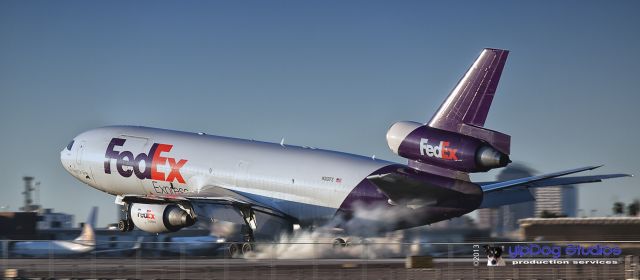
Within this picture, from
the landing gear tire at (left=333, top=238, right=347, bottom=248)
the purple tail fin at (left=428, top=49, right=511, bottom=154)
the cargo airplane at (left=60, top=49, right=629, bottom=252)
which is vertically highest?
the purple tail fin at (left=428, top=49, right=511, bottom=154)

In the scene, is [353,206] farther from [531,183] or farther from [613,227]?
[613,227]

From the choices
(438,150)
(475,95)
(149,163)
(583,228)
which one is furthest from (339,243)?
(583,228)

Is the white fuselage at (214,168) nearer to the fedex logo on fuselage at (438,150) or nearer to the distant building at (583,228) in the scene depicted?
the fedex logo on fuselage at (438,150)

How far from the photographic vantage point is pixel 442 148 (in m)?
48.8

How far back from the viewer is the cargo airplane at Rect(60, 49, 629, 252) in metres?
49.1

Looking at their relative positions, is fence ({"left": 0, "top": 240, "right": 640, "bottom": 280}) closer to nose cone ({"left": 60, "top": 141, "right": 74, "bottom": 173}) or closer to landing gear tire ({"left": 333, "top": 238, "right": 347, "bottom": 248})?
landing gear tire ({"left": 333, "top": 238, "right": 347, "bottom": 248})

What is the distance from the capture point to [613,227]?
67.1 metres

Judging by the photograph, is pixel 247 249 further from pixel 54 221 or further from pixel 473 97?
pixel 54 221

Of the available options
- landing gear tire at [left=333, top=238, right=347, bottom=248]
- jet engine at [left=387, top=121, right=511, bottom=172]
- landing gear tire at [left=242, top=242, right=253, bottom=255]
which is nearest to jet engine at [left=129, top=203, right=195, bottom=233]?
landing gear tire at [left=242, top=242, right=253, bottom=255]

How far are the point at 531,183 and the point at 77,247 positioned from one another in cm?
1958

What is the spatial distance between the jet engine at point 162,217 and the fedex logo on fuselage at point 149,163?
4715 mm

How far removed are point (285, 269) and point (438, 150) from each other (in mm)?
9254

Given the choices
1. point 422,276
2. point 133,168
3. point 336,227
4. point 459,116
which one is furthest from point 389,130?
point 133,168

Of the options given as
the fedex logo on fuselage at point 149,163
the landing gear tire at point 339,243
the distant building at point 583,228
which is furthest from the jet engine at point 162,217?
the distant building at point 583,228
